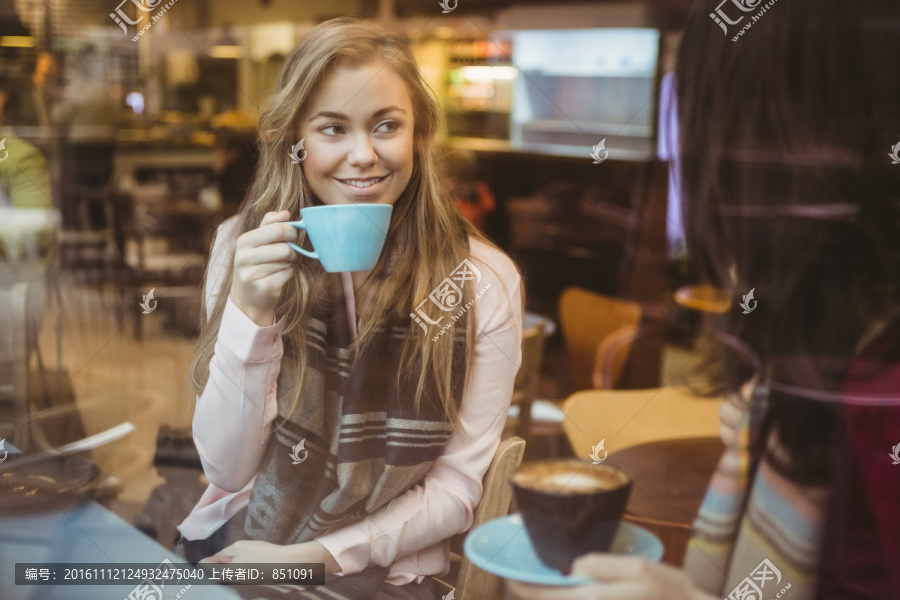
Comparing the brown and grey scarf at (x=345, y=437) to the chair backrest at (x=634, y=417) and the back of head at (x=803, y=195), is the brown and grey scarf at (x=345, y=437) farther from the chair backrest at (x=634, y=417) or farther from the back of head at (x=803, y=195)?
the back of head at (x=803, y=195)

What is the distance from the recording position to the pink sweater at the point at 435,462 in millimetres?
886

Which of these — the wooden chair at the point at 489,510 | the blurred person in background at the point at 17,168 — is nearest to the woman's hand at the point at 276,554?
the wooden chair at the point at 489,510

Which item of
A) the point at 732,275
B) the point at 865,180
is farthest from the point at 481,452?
the point at 865,180

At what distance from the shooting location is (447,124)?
0.98 m

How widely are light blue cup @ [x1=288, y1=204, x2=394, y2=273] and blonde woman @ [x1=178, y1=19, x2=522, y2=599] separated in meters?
0.02

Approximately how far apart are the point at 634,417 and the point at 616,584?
1.02 ft

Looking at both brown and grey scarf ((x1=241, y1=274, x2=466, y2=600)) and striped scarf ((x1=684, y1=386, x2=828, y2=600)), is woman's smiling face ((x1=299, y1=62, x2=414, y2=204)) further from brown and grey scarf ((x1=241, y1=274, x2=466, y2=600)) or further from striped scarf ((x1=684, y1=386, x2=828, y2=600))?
striped scarf ((x1=684, y1=386, x2=828, y2=600))

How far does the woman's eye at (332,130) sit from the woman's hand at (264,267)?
10 centimetres

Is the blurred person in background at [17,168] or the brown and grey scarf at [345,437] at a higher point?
the blurred person in background at [17,168]

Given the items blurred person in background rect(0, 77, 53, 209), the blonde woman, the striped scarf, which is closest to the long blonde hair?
the blonde woman

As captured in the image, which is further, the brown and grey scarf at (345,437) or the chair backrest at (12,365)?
the chair backrest at (12,365)

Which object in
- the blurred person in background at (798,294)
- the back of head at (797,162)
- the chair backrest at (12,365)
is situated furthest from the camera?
the back of head at (797,162)

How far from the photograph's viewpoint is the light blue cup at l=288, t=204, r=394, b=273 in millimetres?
812

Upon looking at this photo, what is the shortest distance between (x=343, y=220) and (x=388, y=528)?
1.19 feet
